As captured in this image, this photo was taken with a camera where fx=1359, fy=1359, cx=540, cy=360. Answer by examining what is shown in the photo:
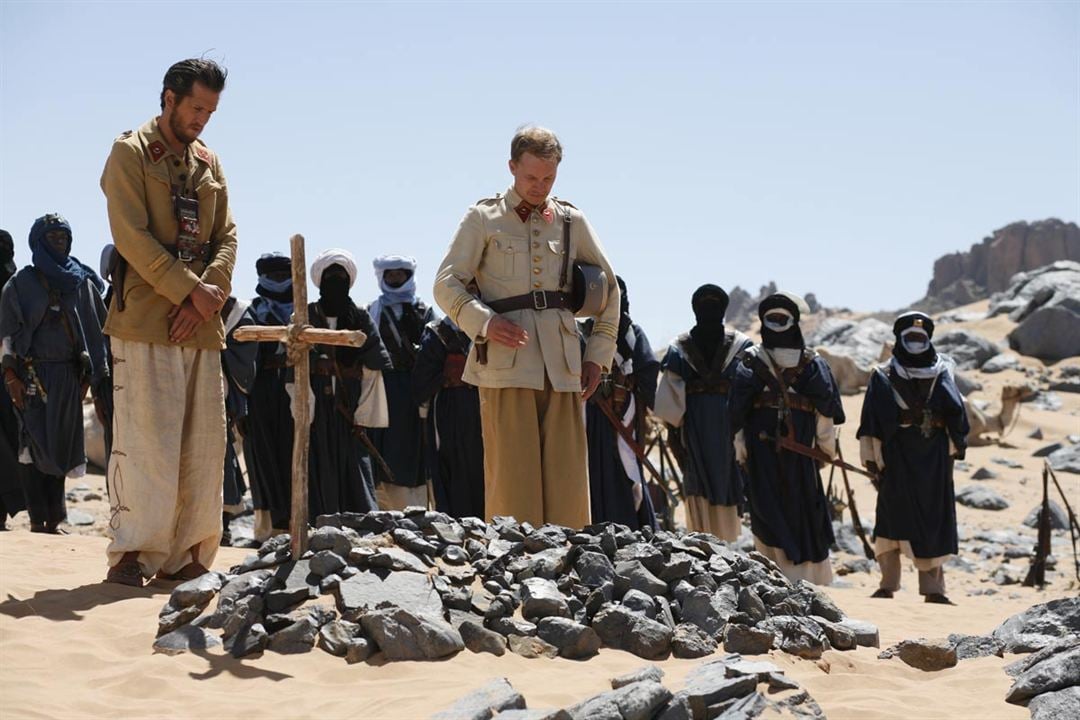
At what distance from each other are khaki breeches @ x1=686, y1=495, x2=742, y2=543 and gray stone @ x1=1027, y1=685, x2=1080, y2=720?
207 inches

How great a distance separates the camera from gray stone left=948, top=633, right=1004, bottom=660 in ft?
19.0

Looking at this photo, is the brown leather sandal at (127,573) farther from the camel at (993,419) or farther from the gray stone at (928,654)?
the camel at (993,419)

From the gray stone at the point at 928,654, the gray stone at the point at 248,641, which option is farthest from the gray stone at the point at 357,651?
the gray stone at the point at 928,654

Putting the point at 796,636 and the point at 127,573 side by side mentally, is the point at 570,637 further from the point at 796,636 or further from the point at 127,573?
the point at 127,573

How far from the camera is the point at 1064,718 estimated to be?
4.56m

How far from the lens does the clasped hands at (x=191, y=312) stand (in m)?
6.09

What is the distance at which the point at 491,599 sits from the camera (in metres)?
5.61

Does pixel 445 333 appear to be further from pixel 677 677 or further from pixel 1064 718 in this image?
pixel 1064 718

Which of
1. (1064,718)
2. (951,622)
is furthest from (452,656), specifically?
(951,622)

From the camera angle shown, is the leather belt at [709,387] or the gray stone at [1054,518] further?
the gray stone at [1054,518]

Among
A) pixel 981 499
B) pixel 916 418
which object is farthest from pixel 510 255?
pixel 981 499

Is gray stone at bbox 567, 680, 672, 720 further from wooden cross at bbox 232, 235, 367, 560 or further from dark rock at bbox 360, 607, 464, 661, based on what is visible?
wooden cross at bbox 232, 235, 367, 560

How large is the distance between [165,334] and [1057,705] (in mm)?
3976

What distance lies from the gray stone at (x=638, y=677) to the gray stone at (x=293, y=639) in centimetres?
122
